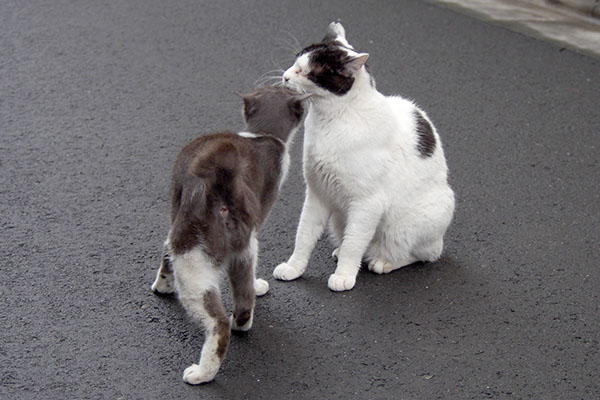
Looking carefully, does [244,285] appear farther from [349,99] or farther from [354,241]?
[349,99]

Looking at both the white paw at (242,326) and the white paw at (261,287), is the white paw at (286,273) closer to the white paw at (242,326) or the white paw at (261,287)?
the white paw at (261,287)

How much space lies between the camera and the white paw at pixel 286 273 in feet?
13.4

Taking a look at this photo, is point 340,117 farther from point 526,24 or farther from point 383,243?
point 526,24

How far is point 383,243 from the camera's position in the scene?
4129 millimetres

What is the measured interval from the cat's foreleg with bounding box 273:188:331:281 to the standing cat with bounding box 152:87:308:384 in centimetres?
58

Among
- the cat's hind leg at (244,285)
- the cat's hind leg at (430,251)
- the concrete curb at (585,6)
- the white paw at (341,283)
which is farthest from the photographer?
the concrete curb at (585,6)

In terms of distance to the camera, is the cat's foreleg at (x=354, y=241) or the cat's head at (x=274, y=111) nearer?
the cat's head at (x=274, y=111)

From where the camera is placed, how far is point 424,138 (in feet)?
13.5

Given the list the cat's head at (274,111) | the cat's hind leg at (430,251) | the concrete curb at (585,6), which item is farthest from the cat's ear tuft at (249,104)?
the concrete curb at (585,6)

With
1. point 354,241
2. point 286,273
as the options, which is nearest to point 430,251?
point 354,241

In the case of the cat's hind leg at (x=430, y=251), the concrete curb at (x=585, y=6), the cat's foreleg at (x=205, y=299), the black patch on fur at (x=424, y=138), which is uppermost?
the black patch on fur at (x=424, y=138)

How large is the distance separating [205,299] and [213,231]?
0.26m

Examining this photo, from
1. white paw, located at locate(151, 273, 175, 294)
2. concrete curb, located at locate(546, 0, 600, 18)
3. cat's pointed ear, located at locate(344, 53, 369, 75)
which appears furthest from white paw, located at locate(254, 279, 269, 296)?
concrete curb, located at locate(546, 0, 600, 18)

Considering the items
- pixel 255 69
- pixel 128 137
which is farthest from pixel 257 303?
pixel 255 69
